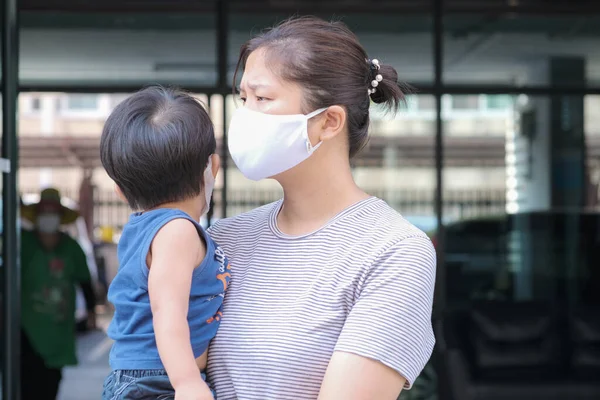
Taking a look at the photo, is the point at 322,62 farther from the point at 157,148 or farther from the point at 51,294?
the point at 51,294

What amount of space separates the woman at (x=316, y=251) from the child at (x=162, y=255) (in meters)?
0.06

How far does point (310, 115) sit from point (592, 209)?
5380 millimetres

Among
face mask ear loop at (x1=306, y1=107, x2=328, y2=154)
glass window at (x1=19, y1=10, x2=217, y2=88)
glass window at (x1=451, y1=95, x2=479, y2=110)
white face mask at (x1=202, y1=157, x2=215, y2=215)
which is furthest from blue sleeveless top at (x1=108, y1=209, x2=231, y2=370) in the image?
glass window at (x1=451, y1=95, x2=479, y2=110)

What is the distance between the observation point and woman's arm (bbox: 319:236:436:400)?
1.36 m

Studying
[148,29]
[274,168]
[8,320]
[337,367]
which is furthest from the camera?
[148,29]

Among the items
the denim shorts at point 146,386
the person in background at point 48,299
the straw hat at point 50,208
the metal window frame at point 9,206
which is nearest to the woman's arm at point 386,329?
the denim shorts at point 146,386

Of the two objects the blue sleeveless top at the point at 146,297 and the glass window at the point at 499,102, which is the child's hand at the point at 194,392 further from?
the glass window at the point at 499,102

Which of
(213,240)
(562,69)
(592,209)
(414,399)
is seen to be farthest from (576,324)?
(213,240)

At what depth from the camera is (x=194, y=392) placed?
1.46 metres

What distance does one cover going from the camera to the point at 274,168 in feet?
5.28

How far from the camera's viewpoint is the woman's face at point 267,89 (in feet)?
5.02

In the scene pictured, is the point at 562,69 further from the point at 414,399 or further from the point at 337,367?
the point at 337,367

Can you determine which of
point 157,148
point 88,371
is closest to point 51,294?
point 88,371

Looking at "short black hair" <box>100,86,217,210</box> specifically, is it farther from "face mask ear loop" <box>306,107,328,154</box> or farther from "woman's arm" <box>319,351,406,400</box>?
"woman's arm" <box>319,351,406,400</box>
